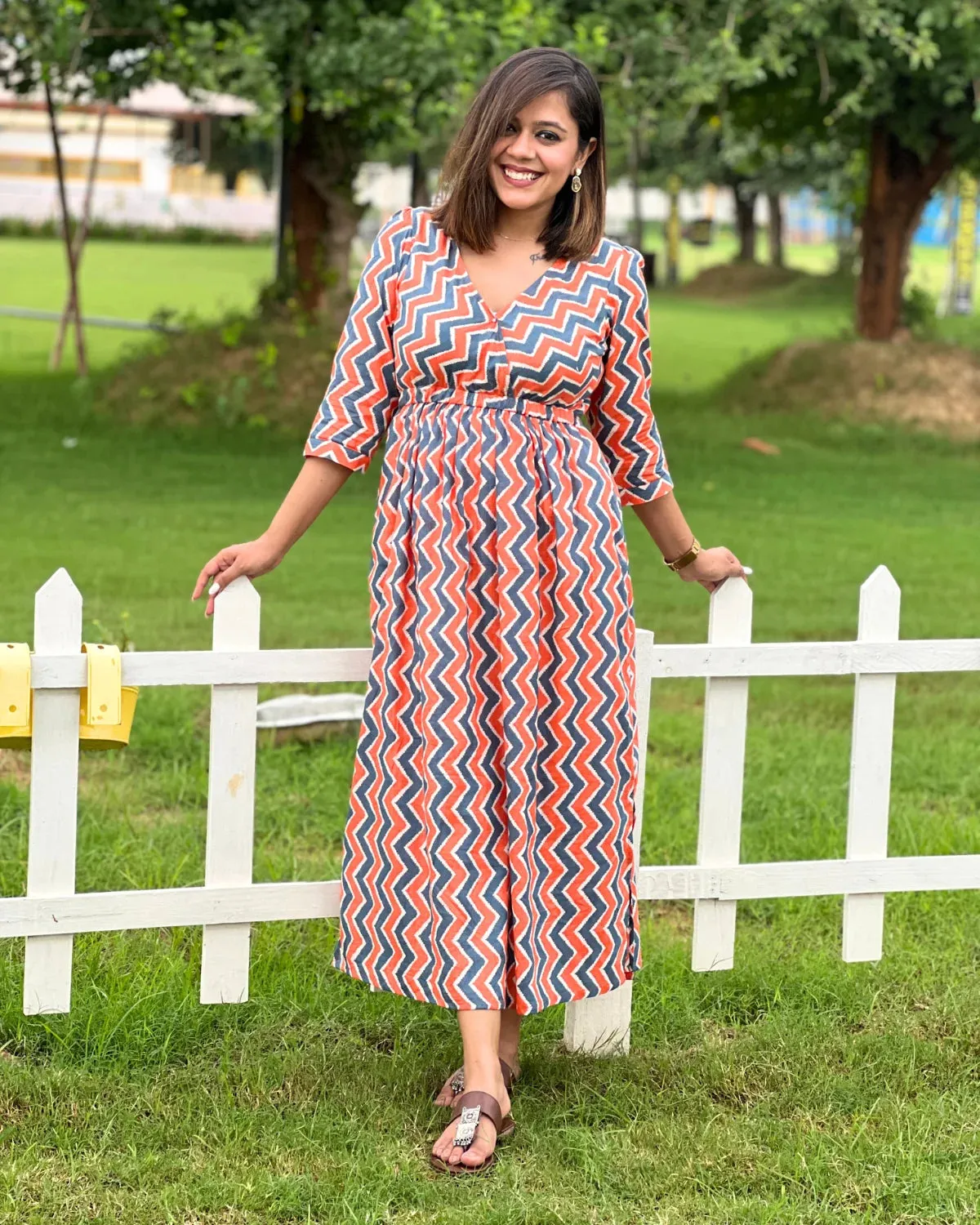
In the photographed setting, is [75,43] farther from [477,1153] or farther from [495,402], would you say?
[477,1153]

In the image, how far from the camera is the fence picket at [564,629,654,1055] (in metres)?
3.55

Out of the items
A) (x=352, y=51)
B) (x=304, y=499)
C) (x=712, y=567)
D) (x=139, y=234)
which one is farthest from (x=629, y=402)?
(x=139, y=234)

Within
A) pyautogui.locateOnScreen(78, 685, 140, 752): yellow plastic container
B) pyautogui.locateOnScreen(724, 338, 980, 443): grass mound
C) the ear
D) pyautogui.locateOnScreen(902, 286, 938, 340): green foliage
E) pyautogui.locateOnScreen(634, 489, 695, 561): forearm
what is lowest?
pyautogui.locateOnScreen(724, 338, 980, 443): grass mound

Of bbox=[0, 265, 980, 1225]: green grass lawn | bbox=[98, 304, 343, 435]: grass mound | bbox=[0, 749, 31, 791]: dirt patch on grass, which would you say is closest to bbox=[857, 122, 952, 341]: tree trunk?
bbox=[98, 304, 343, 435]: grass mound

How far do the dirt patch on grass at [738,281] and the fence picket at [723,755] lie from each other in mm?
33741

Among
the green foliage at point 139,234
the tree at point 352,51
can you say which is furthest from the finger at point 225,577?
the green foliage at point 139,234

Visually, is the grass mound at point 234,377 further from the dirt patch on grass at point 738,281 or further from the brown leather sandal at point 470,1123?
the dirt patch on grass at point 738,281

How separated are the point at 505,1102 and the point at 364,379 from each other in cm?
134

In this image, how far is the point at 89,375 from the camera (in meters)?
15.5

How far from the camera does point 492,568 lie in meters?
3.15

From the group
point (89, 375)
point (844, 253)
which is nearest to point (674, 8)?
point (89, 375)

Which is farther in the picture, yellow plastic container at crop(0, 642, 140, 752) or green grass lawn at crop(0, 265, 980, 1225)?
yellow plastic container at crop(0, 642, 140, 752)

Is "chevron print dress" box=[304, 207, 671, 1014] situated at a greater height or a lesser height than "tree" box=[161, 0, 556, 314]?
lesser

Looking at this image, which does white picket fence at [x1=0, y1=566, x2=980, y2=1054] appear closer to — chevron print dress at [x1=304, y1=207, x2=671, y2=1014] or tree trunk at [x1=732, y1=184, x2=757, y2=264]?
chevron print dress at [x1=304, y1=207, x2=671, y2=1014]
